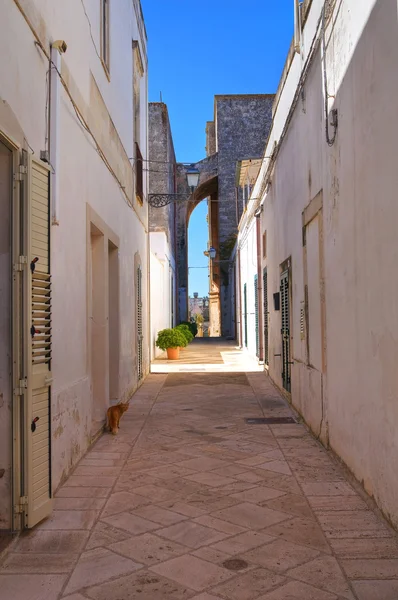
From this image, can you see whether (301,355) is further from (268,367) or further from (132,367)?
(268,367)

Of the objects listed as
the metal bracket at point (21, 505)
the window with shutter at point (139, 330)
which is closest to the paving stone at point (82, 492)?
the metal bracket at point (21, 505)

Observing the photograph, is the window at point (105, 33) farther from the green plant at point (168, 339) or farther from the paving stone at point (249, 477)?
the green plant at point (168, 339)

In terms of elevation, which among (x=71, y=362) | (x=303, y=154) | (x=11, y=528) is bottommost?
(x=11, y=528)

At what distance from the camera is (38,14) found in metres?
4.16

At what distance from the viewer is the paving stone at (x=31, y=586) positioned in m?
2.76

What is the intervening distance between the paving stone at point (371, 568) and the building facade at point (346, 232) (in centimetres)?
40

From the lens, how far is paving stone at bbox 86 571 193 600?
271 cm

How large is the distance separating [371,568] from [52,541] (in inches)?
70.2

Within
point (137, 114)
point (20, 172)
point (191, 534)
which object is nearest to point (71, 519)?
→ point (191, 534)

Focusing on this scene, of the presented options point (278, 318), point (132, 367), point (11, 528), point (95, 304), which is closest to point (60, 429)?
point (11, 528)

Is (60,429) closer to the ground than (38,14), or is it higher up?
closer to the ground

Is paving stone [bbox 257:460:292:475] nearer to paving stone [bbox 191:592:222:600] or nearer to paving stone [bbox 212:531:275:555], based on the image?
paving stone [bbox 212:531:275:555]

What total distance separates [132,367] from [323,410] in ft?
15.2

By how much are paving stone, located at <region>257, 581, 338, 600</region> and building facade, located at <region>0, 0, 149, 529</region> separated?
1.61 meters
